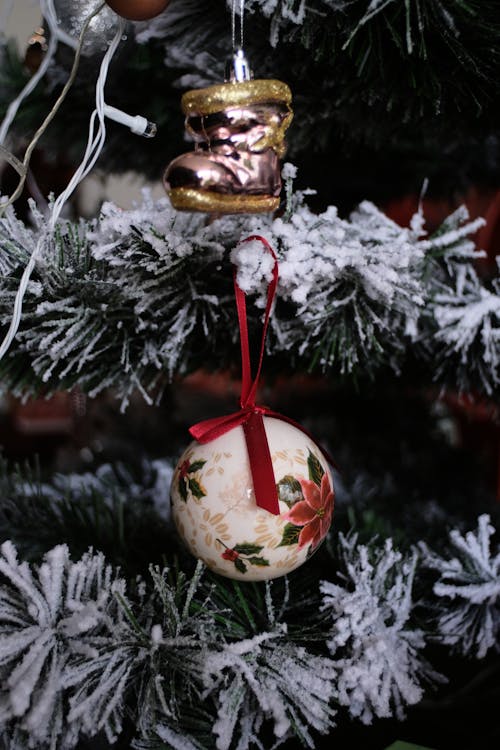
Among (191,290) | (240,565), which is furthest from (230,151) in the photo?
(240,565)

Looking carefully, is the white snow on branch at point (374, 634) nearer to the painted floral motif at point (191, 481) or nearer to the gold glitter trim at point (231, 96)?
the painted floral motif at point (191, 481)

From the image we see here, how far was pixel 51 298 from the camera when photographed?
0.36m

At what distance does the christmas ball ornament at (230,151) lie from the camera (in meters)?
0.27

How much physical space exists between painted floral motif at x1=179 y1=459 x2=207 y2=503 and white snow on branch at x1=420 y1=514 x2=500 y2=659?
0.52 ft

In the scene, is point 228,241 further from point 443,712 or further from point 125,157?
point 443,712

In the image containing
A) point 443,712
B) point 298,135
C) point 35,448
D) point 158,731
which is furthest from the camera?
point 35,448

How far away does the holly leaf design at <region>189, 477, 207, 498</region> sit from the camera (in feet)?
1.12

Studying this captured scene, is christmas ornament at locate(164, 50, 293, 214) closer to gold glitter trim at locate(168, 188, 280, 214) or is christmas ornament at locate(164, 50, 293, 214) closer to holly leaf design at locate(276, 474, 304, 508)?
gold glitter trim at locate(168, 188, 280, 214)

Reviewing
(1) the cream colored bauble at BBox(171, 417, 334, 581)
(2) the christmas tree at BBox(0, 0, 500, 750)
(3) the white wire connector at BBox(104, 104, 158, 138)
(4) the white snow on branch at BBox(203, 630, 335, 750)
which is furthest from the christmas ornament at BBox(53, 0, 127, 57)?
(4) the white snow on branch at BBox(203, 630, 335, 750)

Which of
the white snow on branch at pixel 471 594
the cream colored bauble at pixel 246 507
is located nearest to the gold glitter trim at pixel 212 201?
the cream colored bauble at pixel 246 507

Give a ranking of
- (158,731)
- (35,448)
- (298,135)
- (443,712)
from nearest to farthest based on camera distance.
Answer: (158,731) < (298,135) < (443,712) < (35,448)

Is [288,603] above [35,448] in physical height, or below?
above

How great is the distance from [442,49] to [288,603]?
0.34 meters

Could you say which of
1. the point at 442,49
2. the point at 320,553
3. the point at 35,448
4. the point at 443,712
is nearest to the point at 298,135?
the point at 442,49
